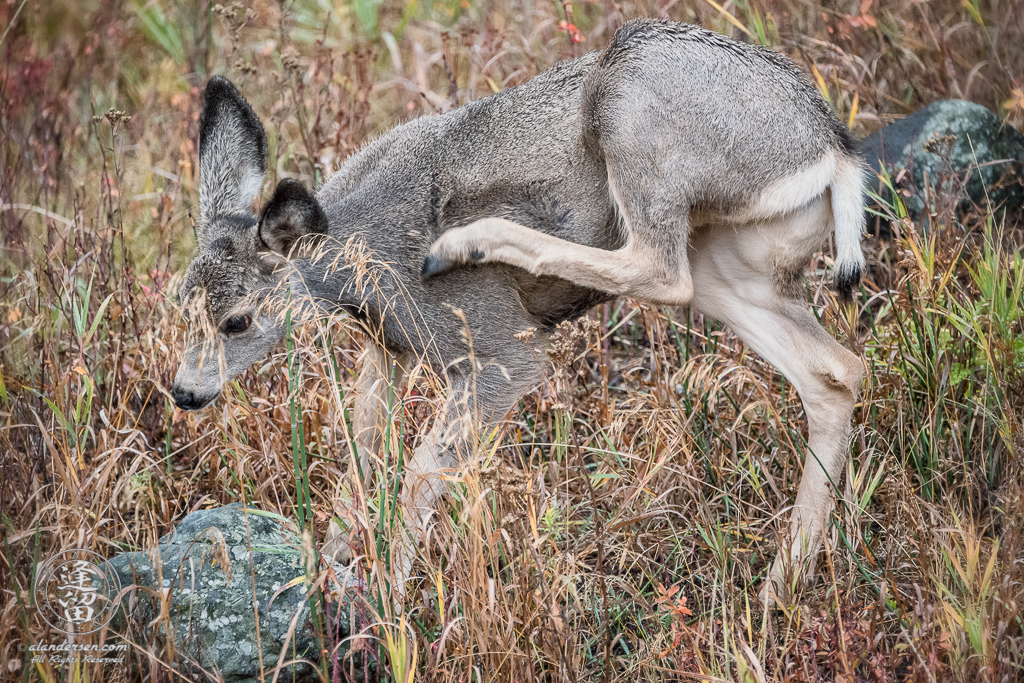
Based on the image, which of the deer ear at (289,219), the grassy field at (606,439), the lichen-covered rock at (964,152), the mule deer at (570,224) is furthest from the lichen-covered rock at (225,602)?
the lichen-covered rock at (964,152)

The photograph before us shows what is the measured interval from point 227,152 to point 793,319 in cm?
254

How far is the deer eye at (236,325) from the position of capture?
4.11m

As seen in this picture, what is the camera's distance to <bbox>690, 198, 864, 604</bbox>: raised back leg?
4102 mm

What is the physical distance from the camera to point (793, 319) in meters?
4.25

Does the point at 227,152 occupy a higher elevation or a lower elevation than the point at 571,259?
higher

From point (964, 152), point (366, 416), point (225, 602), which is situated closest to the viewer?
point (225, 602)

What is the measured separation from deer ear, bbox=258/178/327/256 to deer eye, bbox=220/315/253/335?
1.08ft

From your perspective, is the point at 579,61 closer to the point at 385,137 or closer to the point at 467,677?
the point at 385,137

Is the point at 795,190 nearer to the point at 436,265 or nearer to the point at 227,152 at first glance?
the point at 436,265

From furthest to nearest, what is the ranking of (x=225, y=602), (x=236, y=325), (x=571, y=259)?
(x=236, y=325) < (x=571, y=259) < (x=225, y=602)

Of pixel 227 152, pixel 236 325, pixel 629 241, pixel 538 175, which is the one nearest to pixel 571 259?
pixel 629 241

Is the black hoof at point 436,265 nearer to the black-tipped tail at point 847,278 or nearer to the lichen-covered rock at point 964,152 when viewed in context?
the black-tipped tail at point 847,278

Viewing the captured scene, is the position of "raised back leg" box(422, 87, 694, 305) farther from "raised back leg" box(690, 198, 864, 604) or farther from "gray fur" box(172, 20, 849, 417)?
"raised back leg" box(690, 198, 864, 604)

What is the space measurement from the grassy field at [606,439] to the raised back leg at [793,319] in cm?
13
